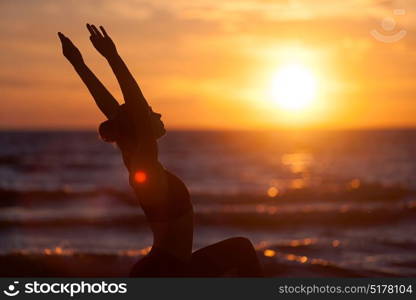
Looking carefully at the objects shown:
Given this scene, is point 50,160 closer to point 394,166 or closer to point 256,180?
point 256,180

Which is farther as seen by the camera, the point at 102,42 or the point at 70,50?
the point at 70,50

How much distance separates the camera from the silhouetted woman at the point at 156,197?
4.89m

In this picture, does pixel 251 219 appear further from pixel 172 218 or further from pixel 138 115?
pixel 138 115

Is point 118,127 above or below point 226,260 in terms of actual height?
above

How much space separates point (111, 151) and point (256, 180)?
31.6m

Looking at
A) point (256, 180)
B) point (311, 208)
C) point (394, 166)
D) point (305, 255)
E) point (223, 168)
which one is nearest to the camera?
point (305, 255)

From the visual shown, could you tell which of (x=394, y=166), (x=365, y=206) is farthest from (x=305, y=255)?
(x=394, y=166)

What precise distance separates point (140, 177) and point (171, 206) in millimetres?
330

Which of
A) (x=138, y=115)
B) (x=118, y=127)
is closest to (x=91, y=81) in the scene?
(x=118, y=127)

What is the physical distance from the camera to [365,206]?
25.2 meters

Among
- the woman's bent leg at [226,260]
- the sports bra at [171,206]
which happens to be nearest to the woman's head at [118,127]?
the sports bra at [171,206]

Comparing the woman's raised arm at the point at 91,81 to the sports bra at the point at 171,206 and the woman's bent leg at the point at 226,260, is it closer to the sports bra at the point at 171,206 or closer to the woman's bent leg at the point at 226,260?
the sports bra at the point at 171,206

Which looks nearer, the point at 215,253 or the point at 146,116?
the point at 146,116

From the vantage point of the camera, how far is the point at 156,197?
4898 mm
